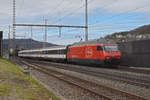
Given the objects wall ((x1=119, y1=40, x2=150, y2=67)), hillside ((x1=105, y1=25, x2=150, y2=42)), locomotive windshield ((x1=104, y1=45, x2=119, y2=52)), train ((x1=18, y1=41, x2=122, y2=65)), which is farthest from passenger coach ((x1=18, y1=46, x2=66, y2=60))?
locomotive windshield ((x1=104, y1=45, x2=119, y2=52))

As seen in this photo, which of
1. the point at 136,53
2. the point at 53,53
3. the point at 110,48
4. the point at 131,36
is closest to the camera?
the point at 110,48

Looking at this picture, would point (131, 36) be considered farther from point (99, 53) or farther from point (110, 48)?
point (99, 53)

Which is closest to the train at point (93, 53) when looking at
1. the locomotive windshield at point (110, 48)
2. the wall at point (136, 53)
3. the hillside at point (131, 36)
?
the locomotive windshield at point (110, 48)

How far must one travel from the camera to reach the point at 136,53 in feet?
84.0

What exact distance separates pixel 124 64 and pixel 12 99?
21579mm

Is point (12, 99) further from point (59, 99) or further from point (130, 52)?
point (130, 52)

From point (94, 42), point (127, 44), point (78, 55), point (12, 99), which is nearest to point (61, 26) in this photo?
point (78, 55)

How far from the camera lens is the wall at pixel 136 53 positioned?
2398 cm

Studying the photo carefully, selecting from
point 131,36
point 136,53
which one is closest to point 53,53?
point 136,53

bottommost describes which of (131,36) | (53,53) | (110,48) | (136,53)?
(136,53)

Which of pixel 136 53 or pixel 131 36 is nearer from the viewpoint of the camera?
pixel 136 53

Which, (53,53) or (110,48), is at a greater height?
(110,48)

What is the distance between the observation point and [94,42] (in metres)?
26.6

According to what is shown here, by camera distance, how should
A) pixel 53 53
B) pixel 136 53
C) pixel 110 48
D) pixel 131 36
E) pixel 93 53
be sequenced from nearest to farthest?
pixel 110 48, pixel 136 53, pixel 93 53, pixel 53 53, pixel 131 36
